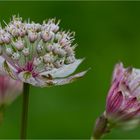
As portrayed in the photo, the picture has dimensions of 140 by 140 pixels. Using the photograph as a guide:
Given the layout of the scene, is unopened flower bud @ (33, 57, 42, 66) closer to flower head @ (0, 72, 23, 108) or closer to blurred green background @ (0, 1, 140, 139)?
flower head @ (0, 72, 23, 108)

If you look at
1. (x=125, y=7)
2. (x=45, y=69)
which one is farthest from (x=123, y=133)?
(x=45, y=69)

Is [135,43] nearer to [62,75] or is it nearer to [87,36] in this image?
[87,36]

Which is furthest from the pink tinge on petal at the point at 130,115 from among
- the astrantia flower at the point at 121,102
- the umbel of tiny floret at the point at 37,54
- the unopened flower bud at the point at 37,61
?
the unopened flower bud at the point at 37,61

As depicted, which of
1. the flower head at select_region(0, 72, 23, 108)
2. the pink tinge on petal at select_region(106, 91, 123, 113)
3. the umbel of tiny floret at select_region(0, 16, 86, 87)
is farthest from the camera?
the flower head at select_region(0, 72, 23, 108)

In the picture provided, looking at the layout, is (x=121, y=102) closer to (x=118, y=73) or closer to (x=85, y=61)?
(x=118, y=73)

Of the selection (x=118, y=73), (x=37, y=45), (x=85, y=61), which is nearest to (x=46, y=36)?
(x=37, y=45)

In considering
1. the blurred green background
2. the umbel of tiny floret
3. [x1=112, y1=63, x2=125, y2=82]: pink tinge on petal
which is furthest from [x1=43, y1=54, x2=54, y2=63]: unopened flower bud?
the blurred green background
